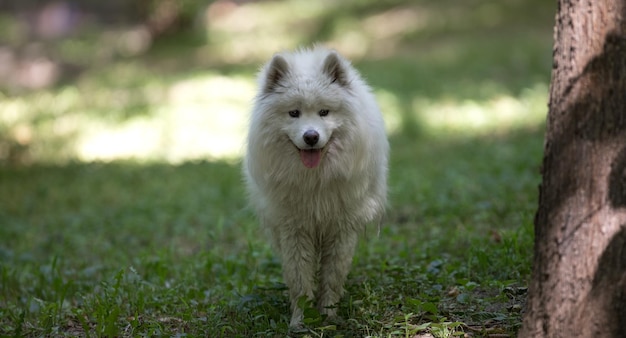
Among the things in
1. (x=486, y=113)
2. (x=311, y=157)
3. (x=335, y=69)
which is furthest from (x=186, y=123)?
(x=311, y=157)

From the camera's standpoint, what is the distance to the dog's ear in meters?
4.54

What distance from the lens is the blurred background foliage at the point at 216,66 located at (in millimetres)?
12047

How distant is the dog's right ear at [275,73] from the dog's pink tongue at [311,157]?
0.48 meters

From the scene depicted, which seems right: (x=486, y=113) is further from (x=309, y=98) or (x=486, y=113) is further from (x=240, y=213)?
(x=309, y=98)

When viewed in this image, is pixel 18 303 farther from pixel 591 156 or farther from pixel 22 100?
pixel 22 100

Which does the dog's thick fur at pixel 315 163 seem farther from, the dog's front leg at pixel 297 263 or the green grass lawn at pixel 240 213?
the green grass lawn at pixel 240 213

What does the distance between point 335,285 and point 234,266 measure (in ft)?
4.49

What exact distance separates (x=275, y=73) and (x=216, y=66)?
14.4 meters

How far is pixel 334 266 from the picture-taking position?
4.68 meters

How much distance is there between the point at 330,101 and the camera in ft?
14.6

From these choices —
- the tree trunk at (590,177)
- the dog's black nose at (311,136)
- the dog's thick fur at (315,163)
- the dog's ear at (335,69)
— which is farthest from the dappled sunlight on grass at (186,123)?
the tree trunk at (590,177)

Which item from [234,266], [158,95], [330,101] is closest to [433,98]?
[158,95]

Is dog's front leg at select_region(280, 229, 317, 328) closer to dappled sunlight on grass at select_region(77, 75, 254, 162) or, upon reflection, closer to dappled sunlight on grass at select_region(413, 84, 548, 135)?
dappled sunlight on grass at select_region(77, 75, 254, 162)

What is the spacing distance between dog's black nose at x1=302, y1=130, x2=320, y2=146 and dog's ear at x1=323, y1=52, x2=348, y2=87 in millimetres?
462
